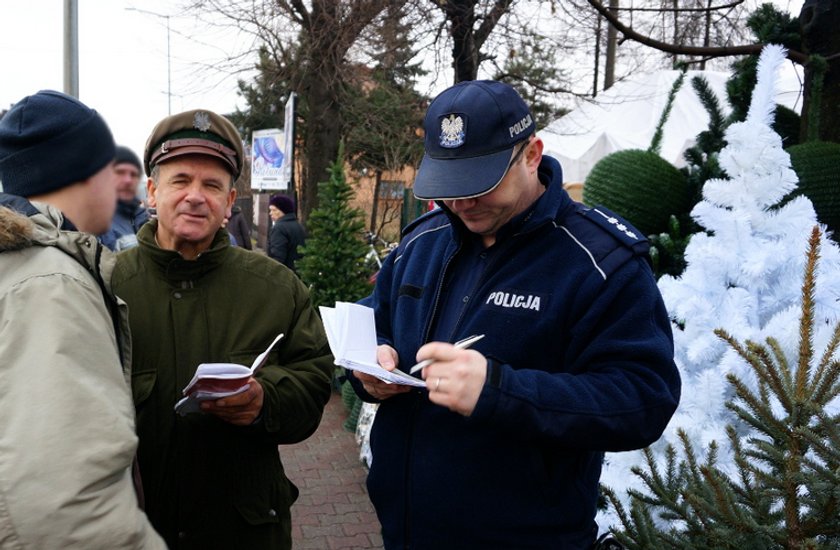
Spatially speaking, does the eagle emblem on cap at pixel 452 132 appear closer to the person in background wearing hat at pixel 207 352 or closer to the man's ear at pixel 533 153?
the man's ear at pixel 533 153

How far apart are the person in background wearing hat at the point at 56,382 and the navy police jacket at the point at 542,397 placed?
0.76 m

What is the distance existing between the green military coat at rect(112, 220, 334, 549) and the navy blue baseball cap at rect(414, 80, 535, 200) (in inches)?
33.3

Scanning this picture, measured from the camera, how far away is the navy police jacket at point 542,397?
171cm

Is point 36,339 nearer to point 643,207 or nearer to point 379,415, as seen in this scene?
point 379,415

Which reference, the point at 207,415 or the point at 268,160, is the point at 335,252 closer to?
the point at 207,415

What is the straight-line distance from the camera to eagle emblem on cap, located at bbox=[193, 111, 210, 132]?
238 cm

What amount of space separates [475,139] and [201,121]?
1021mm

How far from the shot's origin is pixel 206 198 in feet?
7.90

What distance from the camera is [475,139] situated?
1881 millimetres

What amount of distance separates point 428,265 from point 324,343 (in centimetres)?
66

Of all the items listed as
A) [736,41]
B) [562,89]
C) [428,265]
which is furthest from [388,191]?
[428,265]

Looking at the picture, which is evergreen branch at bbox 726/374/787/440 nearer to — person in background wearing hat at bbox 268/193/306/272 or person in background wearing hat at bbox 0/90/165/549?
person in background wearing hat at bbox 0/90/165/549

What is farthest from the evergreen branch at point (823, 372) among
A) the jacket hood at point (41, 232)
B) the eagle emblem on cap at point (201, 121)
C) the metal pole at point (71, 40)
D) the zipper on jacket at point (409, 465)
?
the metal pole at point (71, 40)

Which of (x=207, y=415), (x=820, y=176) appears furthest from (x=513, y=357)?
(x=820, y=176)
